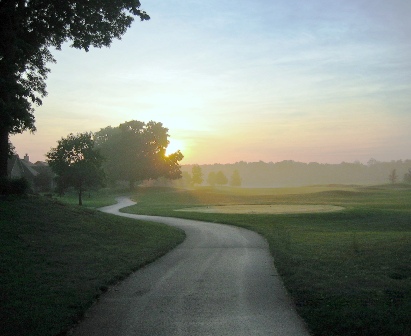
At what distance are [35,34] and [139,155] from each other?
66.0 m

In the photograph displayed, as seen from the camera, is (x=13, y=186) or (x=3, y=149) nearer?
(x=13, y=186)

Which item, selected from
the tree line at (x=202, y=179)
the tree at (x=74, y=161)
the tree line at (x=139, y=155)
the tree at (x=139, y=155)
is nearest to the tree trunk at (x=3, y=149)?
the tree at (x=74, y=161)

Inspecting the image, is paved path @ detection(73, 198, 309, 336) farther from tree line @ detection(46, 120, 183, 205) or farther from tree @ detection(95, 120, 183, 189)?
tree @ detection(95, 120, 183, 189)

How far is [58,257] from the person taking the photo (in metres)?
13.2

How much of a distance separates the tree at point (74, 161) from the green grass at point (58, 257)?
22505 mm

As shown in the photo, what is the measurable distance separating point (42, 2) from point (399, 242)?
64.7 feet

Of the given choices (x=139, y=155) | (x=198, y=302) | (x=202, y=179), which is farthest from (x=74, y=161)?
(x=202, y=179)

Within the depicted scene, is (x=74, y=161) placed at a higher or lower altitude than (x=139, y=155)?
lower

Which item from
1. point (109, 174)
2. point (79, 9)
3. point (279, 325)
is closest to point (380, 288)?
point (279, 325)

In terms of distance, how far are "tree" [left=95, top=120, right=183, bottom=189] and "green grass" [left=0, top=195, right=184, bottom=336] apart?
62.0m

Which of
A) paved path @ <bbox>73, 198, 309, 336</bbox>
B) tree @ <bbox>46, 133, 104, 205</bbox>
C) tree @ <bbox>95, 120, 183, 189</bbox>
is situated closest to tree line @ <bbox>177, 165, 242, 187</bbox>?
tree @ <bbox>95, 120, 183, 189</bbox>

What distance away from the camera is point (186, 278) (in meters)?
11.5

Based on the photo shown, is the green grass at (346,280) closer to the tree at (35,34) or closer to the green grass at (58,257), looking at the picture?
the green grass at (58,257)

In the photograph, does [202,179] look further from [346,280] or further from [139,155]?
[346,280]
